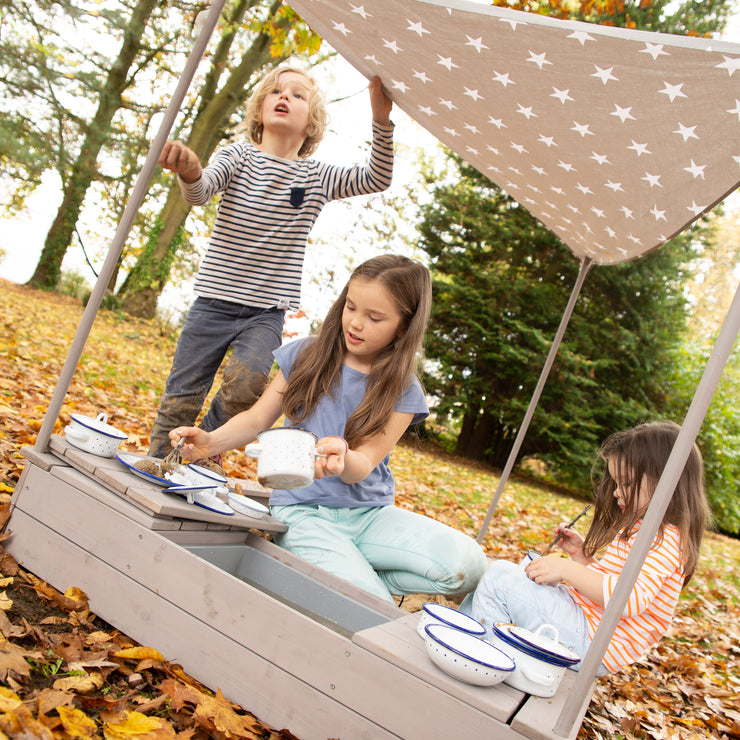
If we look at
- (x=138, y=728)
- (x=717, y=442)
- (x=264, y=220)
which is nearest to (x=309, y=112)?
(x=264, y=220)

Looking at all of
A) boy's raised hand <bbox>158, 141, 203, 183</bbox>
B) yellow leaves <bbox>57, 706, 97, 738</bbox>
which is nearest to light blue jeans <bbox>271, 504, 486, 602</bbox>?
yellow leaves <bbox>57, 706, 97, 738</bbox>

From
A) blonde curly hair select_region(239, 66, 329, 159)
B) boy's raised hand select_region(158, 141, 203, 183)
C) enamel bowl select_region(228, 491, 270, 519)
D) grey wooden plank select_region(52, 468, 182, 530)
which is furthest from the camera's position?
blonde curly hair select_region(239, 66, 329, 159)

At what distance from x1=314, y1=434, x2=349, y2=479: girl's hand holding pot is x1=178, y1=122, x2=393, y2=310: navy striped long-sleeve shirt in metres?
0.96

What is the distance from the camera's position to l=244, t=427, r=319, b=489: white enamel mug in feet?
4.97

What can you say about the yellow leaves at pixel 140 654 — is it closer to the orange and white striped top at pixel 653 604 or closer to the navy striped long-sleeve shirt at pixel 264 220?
the orange and white striped top at pixel 653 604

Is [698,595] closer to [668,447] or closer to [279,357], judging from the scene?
[668,447]

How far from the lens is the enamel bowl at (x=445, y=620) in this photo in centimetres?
141

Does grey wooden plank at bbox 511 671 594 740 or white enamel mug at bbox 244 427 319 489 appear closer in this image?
grey wooden plank at bbox 511 671 594 740

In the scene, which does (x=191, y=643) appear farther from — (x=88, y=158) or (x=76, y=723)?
(x=88, y=158)

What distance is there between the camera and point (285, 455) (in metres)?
1.52

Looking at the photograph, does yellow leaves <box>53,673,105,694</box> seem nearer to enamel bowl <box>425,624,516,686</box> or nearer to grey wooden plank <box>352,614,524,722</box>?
grey wooden plank <box>352,614,524,722</box>

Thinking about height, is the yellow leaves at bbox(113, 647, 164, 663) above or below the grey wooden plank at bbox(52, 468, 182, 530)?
below

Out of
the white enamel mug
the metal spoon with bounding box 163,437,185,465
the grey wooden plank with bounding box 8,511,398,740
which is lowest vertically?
the grey wooden plank with bounding box 8,511,398,740

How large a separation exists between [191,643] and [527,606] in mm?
945
